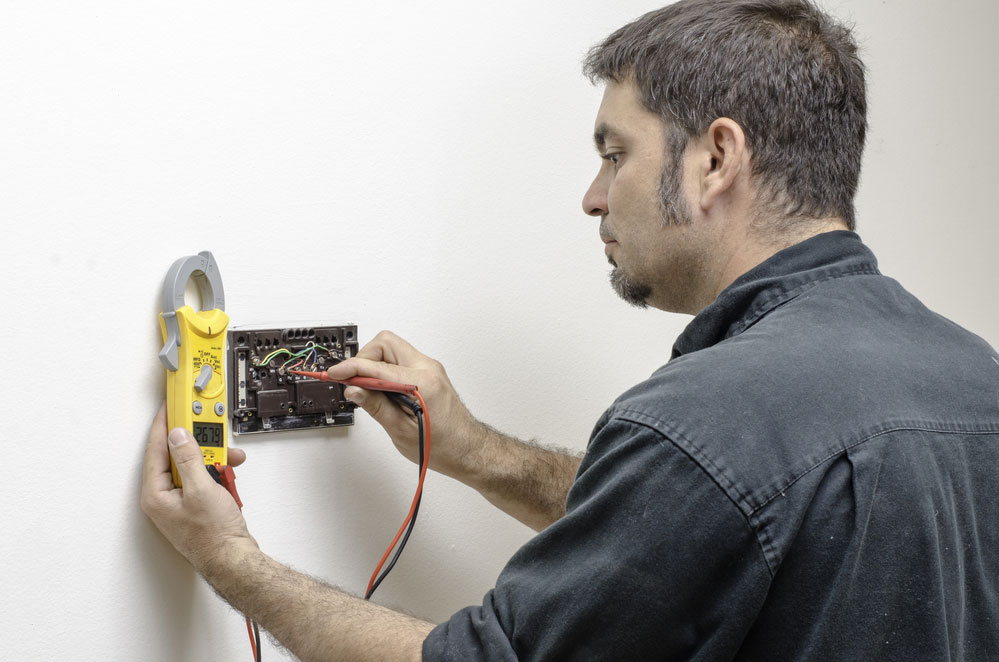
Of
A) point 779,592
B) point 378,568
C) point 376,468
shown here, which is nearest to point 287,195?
point 376,468

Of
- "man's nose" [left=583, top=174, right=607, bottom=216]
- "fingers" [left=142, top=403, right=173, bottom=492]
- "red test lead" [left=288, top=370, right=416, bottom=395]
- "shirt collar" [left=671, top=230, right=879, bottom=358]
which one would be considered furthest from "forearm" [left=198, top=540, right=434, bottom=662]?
"man's nose" [left=583, top=174, right=607, bottom=216]

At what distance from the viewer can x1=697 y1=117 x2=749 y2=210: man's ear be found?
1034 mm

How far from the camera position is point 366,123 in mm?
1195

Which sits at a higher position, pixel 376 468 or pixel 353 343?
pixel 353 343

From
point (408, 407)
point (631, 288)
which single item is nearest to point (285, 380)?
point (408, 407)

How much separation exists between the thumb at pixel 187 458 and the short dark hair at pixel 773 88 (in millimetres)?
647

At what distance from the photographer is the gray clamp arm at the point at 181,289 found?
1022 mm

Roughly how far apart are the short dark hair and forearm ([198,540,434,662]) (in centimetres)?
62

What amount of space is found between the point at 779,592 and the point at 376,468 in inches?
24.0

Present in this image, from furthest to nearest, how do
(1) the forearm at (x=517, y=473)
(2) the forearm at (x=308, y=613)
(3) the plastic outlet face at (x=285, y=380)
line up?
(1) the forearm at (x=517, y=473) < (3) the plastic outlet face at (x=285, y=380) < (2) the forearm at (x=308, y=613)

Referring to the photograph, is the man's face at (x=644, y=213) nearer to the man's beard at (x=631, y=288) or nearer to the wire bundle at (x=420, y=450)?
Result: the man's beard at (x=631, y=288)

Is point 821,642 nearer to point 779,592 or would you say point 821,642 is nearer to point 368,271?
point 779,592

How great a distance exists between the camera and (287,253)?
3.74ft

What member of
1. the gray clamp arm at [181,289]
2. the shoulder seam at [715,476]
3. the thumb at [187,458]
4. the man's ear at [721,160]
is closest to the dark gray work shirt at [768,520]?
the shoulder seam at [715,476]
